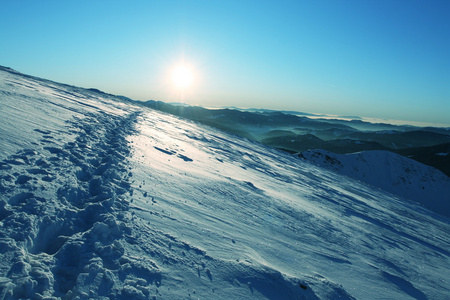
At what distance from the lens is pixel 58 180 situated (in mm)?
4531

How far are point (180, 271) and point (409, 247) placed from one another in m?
8.02

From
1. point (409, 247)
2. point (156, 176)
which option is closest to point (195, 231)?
point (156, 176)

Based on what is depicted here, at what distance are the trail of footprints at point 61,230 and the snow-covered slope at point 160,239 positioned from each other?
14 mm

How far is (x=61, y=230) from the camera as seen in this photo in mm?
3422

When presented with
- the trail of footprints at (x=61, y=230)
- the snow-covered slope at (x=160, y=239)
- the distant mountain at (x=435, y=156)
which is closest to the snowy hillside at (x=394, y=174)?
the snow-covered slope at (x=160, y=239)

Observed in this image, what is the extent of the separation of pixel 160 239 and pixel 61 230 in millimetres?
1424

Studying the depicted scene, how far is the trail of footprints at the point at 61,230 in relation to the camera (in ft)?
8.44

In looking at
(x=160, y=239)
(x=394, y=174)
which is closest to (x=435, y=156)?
(x=394, y=174)

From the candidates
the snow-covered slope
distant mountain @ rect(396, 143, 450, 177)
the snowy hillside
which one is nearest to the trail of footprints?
the snow-covered slope

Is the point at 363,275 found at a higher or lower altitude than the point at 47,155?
lower

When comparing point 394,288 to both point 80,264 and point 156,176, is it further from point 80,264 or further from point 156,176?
point 156,176

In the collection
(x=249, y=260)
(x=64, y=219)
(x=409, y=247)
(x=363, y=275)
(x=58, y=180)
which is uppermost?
(x=58, y=180)

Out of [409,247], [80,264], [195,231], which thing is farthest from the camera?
[409,247]

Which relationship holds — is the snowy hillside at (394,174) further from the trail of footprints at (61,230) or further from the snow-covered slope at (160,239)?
the trail of footprints at (61,230)
